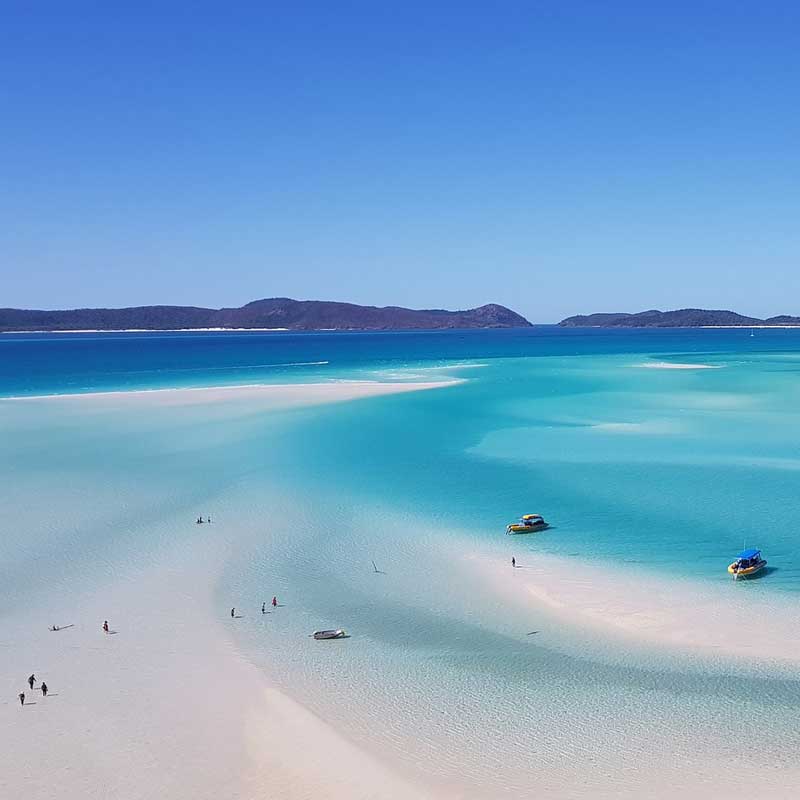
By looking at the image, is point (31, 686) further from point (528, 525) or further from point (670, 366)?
point (670, 366)

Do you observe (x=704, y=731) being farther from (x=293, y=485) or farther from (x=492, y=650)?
(x=293, y=485)

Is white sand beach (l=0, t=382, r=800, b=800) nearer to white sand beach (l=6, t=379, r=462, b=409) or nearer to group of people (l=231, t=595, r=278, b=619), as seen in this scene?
group of people (l=231, t=595, r=278, b=619)

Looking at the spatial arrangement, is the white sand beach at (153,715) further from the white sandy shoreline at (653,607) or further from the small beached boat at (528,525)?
the small beached boat at (528,525)

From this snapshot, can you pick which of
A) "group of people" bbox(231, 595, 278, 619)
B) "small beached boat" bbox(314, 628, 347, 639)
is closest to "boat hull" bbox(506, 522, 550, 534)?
"group of people" bbox(231, 595, 278, 619)

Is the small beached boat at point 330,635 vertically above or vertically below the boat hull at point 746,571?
below

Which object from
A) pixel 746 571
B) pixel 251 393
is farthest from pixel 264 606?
pixel 251 393

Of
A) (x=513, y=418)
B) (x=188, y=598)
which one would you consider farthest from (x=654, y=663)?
(x=513, y=418)

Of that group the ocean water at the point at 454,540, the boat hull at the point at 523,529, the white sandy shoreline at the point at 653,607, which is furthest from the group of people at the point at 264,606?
the boat hull at the point at 523,529
